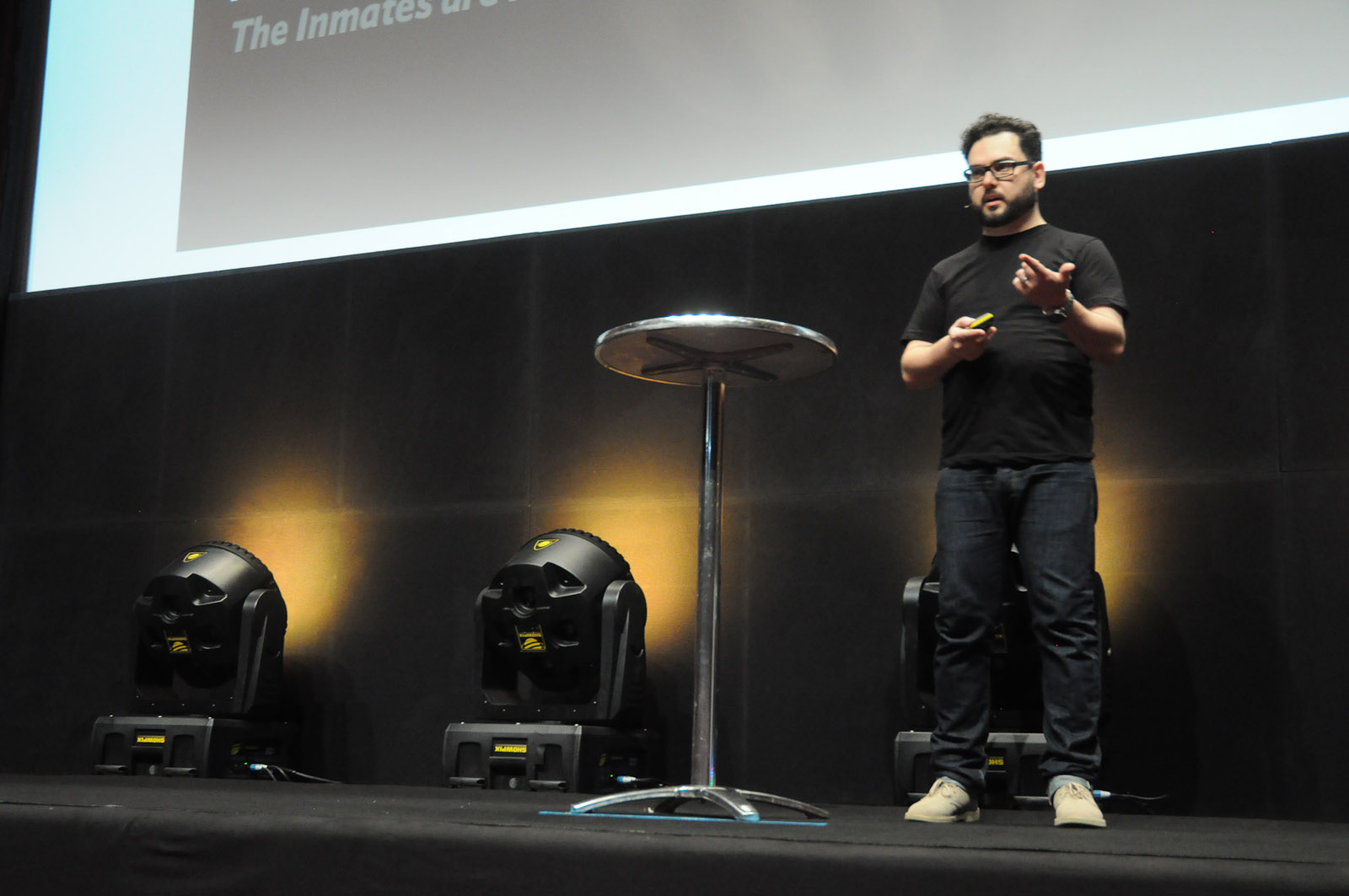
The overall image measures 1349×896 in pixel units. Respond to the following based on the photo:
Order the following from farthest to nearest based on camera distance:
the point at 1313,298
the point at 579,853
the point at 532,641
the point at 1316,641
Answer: the point at 532,641 < the point at 1313,298 < the point at 1316,641 < the point at 579,853

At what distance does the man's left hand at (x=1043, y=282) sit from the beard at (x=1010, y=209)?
33cm

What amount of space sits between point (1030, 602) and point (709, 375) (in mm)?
767

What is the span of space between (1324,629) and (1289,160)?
127 centimetres

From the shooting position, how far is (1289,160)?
3.33 meters

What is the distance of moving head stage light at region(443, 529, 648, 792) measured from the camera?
3.31 meters

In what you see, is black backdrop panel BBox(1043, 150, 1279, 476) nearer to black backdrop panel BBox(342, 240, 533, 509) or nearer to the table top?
the table top

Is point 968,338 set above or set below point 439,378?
below

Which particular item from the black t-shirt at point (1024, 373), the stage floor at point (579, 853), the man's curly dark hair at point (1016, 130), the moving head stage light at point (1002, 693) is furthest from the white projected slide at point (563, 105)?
the stage floor at point (579, 853)

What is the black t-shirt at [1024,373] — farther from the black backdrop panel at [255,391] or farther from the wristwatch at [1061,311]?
the black backdrop panel at [255,391]

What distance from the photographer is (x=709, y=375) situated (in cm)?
242

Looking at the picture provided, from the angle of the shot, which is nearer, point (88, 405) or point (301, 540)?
point (301, 540)

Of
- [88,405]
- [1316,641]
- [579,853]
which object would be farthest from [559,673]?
[88,405]

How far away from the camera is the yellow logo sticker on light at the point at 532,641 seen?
11.0 feet

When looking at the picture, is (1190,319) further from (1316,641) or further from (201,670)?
(201,670)
